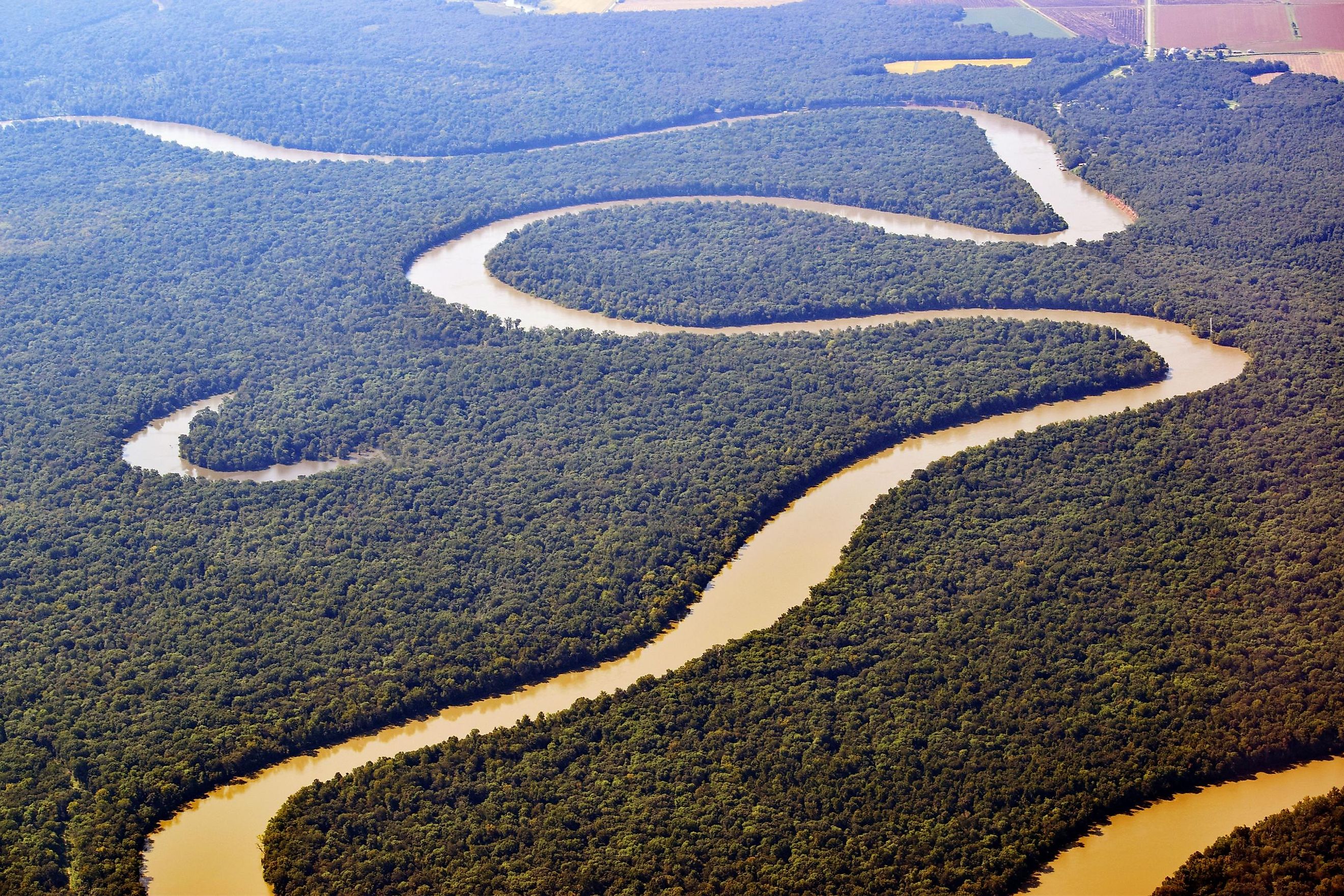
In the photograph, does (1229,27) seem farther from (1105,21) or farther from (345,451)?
(345,451)

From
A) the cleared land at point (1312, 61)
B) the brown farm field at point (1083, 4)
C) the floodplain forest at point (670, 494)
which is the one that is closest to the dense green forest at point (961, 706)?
the floodplain forest at point (670, 494)

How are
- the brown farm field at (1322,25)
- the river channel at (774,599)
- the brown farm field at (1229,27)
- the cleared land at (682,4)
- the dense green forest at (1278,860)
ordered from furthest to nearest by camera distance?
1. the cleared land at (682,4)
2. the brown farm field at (1229,27)
3. the brown farm field at (1322,25)
4. the river channel at (774,599)
5. the dense green forest at (1278,860)

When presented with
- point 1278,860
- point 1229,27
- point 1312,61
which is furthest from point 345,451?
point 1229,27

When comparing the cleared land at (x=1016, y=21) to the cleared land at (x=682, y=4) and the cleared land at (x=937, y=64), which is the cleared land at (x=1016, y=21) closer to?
the cleared land at (x=937, y=64)

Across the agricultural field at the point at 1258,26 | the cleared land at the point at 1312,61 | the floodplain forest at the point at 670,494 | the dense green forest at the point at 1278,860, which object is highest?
the agricultural field at the point at 1258,26

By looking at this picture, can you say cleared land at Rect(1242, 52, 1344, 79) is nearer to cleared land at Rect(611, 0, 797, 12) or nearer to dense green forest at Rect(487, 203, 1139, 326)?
dense green forest at Rect(487, 203, 1139, 326)

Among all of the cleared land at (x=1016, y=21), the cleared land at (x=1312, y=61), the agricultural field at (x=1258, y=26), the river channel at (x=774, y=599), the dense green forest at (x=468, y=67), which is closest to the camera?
the river channel at (x=774, y=599)
